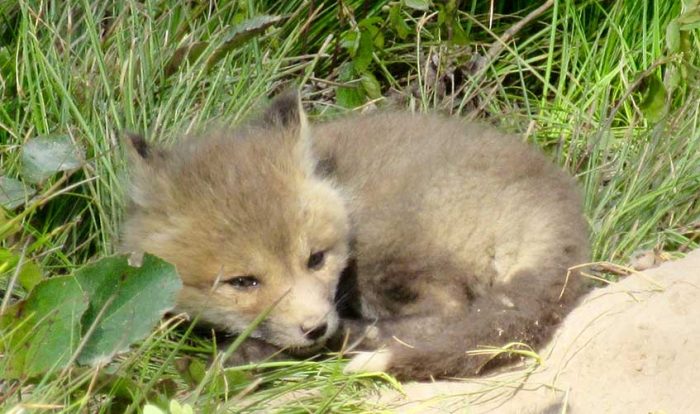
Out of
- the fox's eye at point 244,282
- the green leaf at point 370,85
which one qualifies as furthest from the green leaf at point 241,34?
the fox's eye at point 244,282

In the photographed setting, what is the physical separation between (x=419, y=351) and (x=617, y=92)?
245cm

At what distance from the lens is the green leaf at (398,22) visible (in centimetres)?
523

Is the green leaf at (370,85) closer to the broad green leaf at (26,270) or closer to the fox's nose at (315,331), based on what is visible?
the fox's nose at (315,331)

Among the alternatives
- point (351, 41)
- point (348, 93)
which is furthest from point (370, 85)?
point (351, 41)

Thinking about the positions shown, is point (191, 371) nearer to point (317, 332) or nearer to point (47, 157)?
point (317, 332)

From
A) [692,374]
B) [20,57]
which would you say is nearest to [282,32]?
[20,57]

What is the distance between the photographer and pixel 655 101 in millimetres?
4918

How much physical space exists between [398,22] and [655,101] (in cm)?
126

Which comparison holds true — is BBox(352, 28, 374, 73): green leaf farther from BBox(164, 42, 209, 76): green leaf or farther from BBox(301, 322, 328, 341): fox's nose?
BBox(301, 322, 328, 341): fox's nose

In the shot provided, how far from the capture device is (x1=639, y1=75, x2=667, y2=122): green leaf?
491cm

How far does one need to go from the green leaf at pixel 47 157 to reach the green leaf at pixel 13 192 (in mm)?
42

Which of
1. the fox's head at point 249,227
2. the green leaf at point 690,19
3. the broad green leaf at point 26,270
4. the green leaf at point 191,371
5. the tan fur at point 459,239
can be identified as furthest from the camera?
the green leaf at point 690,19

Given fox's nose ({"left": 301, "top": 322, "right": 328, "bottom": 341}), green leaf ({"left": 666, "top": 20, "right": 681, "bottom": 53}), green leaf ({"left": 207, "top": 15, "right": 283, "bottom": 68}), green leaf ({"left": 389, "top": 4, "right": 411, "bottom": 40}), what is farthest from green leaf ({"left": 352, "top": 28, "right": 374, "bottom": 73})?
fox's nose ({"left": 301, "top": 322, "right": 328, "bottom": 341})

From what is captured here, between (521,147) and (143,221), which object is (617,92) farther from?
(143,221)
